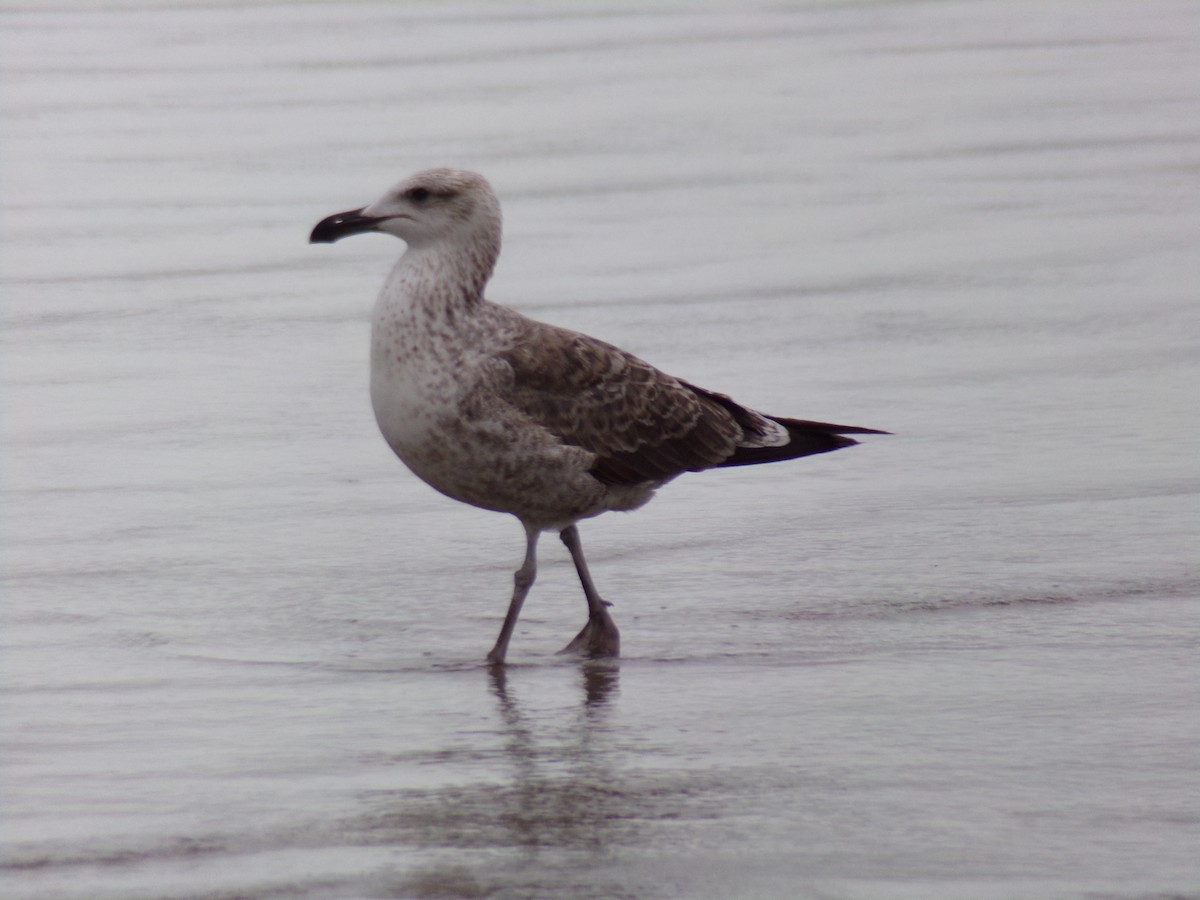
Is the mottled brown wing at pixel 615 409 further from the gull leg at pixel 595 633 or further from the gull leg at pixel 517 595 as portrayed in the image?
the gull leg at pixel 595 633

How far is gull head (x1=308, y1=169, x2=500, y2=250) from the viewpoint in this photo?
626 cm

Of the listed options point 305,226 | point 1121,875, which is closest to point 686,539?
point 1121,875

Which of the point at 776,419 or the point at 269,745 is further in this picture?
the point at 776,419

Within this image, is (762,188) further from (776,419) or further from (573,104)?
(776,419)

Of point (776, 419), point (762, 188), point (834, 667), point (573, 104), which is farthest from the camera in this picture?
point (573, 104)

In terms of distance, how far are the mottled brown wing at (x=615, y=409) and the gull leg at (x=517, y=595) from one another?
28cm

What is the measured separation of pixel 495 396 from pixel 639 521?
1.44m

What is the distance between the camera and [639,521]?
7391mm

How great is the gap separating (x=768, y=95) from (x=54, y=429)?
25.5 feet

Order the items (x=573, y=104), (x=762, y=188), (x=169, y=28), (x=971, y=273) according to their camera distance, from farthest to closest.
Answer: (x=169, y=28), (x=573, y=104), (x=762, y=188), (x=971, y=273)

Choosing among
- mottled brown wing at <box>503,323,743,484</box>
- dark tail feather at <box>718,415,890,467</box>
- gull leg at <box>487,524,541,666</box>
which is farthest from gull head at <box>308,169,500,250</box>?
dark tail feather at <box>718,415,890,467</box>

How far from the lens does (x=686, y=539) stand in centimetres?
711

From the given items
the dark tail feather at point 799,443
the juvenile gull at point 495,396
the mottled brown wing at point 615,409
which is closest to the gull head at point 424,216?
the juvenile gull at point 495,396

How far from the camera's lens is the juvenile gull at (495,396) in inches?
235
